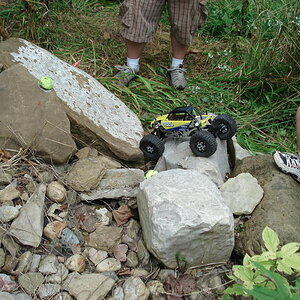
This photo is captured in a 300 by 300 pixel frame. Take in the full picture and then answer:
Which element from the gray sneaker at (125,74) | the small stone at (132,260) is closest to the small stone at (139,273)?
the small stone at (132,260)

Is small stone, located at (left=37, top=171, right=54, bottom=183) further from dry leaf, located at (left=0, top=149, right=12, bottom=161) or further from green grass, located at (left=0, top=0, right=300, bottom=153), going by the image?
green grass, located at (left=0, top=0, right=300, bottom=153)

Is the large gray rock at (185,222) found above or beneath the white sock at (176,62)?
above

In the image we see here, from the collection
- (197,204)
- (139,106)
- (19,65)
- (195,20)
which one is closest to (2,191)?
(19,65)

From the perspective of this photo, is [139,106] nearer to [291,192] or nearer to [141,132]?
[141,132]

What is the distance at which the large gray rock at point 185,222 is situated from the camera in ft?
7.10

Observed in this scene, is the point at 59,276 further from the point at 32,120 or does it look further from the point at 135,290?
the point at 32,120

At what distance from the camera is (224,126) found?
3.04 m

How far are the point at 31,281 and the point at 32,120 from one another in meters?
0.93

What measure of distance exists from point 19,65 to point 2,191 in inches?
32.2

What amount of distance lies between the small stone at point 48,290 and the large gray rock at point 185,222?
504mm

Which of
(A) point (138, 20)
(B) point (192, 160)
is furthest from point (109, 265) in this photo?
(A) point (138, 20)

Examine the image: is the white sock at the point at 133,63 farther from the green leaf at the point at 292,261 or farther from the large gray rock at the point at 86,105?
the green leaf at the point at 292,261

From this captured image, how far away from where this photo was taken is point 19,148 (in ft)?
8.46

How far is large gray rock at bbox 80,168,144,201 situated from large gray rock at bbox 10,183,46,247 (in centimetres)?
28
